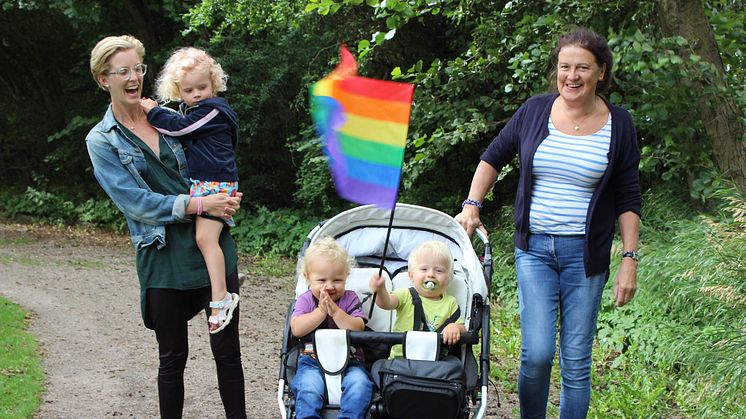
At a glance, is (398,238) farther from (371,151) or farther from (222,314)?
(222,314)

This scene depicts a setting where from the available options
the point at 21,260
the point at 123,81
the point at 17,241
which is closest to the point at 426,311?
the point at 123,81

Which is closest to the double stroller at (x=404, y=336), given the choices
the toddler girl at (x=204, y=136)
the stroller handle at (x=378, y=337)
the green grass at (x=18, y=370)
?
the stroller handle at (x=378, y=337)

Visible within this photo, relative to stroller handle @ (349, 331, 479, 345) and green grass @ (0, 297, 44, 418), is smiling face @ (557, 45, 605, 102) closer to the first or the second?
stroller handle @ (349, 331, 479, 345)

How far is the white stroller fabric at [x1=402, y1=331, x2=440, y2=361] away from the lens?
3.57 metres

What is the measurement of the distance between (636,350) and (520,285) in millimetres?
2787

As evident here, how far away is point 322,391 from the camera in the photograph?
353 centimetres

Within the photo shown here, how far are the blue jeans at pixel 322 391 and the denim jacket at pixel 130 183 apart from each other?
34.3 inches

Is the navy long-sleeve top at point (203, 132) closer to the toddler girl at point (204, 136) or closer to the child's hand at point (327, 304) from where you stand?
the toddler girl at point (204, 136)

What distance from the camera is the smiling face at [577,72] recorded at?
350 centimetres

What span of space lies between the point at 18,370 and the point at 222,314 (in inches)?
111

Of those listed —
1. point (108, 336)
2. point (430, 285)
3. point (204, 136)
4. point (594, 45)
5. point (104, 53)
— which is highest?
point (594, 45)

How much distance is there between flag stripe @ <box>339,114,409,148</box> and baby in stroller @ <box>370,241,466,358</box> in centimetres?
67

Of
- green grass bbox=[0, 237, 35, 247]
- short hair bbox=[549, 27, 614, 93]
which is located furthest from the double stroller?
green grass bbox=[0, 237, 35, 247]

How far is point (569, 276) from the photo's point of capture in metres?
3.64
